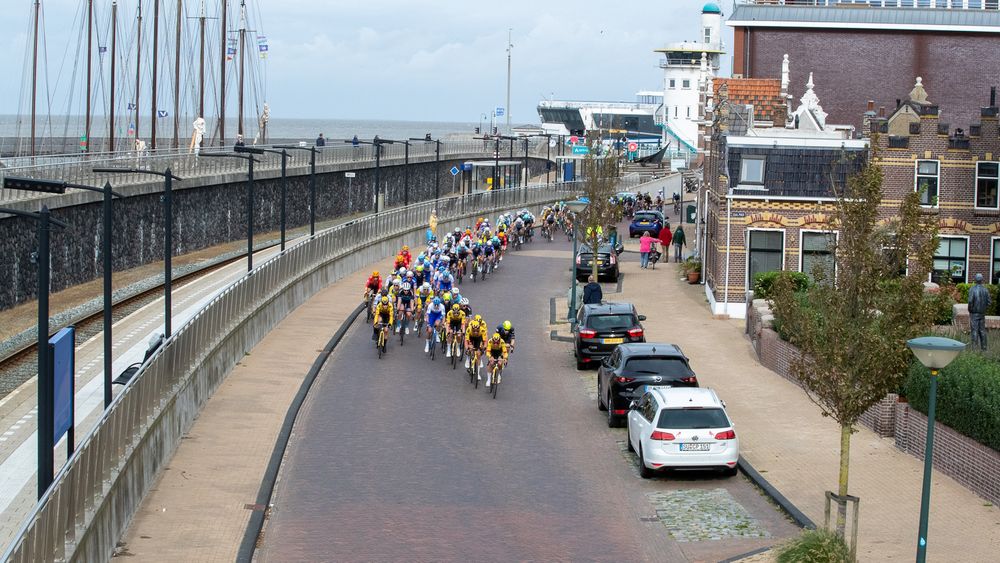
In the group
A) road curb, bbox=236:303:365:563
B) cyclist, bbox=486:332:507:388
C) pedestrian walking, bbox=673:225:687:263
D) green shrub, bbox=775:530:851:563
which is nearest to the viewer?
green shrub, bbox=775:530:851:563

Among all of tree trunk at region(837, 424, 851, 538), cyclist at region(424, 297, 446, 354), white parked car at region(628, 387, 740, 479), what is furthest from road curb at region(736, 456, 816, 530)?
cyclist at region(424, 297, 446, 354)

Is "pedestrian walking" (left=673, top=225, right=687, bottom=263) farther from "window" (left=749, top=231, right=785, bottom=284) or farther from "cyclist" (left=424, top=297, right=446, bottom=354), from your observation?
"cyclist" (left=424, top=297, right=446, bottom=354)

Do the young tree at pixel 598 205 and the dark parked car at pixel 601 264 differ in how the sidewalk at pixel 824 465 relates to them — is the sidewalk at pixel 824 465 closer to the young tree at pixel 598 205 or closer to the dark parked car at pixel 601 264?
the young tree at pixel 598 205

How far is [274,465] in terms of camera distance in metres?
19.8

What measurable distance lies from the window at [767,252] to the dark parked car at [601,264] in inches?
326

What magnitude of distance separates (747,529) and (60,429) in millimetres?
8477

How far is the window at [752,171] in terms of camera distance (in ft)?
123

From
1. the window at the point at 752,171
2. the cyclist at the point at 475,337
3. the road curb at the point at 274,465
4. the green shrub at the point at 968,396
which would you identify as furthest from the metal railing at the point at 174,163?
the green shrub at the point at 968,396

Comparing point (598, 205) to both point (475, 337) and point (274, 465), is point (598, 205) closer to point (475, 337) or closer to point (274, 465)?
point (475, 337)

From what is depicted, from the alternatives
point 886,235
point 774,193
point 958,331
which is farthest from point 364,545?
point 774,193

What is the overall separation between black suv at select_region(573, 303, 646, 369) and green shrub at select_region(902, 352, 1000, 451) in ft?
28.0

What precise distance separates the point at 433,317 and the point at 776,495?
42.9 feet

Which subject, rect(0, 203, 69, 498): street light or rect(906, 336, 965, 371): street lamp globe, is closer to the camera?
rect(0, 203, 69, 498): street light

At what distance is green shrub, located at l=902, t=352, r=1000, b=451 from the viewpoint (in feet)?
59.7
